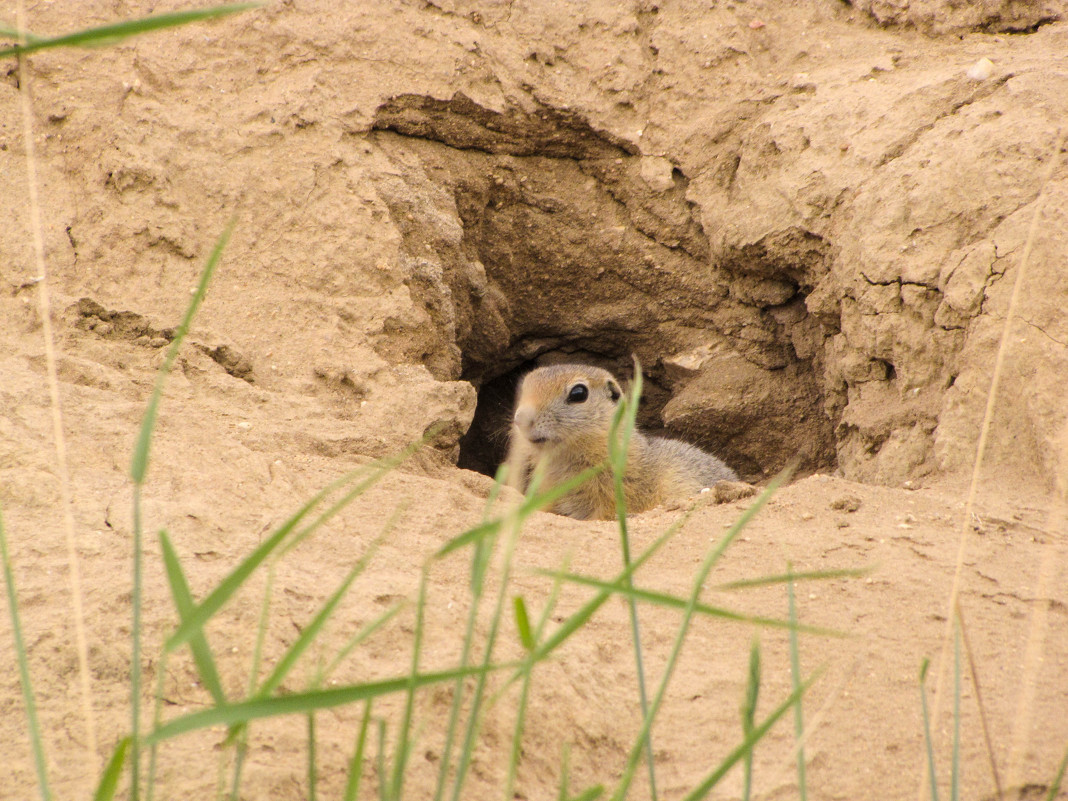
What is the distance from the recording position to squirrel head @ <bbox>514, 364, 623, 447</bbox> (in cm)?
539

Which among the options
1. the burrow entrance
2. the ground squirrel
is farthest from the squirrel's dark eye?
the burrow entrance

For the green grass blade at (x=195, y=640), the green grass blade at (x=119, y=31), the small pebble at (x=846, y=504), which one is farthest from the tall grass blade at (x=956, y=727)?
the small pebble at (x=846, y=504)

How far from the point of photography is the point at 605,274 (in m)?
6.30

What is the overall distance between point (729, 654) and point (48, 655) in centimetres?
171

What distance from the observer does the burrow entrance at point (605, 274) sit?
5438mm

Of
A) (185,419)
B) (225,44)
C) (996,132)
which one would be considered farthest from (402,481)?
(996,132)

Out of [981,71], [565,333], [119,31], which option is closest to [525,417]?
[565,333]

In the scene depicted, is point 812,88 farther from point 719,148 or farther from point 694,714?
point 694,714

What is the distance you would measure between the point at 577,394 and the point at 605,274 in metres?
1.08

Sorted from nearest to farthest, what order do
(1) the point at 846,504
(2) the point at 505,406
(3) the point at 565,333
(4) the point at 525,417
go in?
1. (1) the point at 846,504
2. (4) the point at 525,417
3. (3) the point at 565,333
4. (2) the point at 505,406

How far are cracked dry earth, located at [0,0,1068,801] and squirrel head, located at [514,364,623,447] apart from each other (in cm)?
66

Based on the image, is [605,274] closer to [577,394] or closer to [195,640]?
[577,394]

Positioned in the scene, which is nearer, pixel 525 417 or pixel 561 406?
pixel 525 417

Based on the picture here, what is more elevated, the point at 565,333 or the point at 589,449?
the point at 565,333
